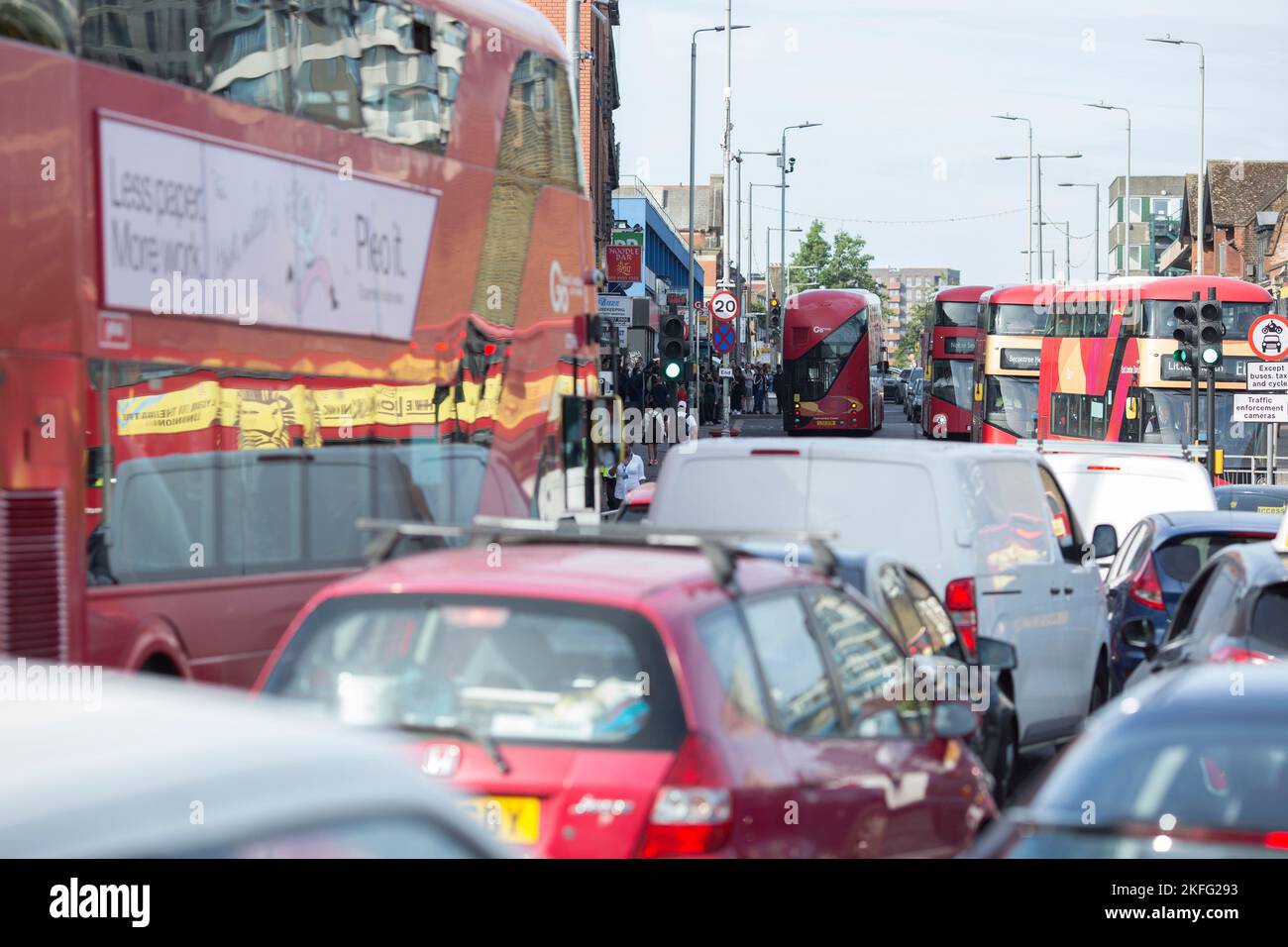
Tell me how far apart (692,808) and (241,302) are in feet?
16.2

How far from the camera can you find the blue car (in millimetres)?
13445

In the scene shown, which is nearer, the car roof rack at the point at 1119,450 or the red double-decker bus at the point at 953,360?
the car roof rack at the point at 1119,450

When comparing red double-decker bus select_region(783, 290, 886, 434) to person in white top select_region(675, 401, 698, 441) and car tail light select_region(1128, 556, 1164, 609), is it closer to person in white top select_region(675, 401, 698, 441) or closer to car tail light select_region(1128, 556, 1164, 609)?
person in white top select_region(675, 401, 698, 441)

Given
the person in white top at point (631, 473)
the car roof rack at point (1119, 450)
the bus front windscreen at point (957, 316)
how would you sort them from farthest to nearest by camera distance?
the bus front windscreen at point (957, 316), the person in white top at point (631, 473), the car roof rack at point (1119, 450)

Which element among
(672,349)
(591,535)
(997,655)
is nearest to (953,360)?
(672,349)

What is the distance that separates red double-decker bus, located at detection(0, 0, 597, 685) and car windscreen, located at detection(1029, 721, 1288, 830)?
4460 mm

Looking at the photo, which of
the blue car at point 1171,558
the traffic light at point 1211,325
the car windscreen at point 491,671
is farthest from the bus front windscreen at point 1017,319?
the car windscreen at point 491,671

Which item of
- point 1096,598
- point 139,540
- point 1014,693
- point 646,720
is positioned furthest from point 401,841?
point 1096,598

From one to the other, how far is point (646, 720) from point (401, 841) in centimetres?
262

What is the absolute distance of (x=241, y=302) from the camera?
29.6ft

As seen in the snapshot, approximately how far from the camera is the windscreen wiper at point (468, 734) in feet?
16.0

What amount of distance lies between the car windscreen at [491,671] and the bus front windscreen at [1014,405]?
1273 inches

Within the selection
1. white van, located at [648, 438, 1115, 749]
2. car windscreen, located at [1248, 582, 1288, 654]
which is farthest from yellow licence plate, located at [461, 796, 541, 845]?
white van, located at [648, 438, 1115, 749]

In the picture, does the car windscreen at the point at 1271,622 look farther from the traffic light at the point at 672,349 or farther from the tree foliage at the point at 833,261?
the tree foliage at the point at 833,261
